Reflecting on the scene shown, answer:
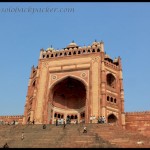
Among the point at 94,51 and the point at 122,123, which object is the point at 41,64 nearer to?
the point at 94,51

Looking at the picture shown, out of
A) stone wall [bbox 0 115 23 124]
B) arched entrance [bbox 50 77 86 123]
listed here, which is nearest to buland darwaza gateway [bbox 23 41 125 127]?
arched entrance [bbox 50 77 86 123]

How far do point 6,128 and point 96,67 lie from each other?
1573 centimetres

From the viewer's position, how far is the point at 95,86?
3566cm

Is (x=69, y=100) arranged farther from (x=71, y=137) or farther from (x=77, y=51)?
(x=71, y=137)

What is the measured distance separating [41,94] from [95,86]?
8.27m

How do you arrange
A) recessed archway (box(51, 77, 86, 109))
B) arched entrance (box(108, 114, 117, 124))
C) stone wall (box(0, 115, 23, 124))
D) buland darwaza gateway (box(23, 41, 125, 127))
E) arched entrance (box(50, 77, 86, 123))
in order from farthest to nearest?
1. stone wall (box(0, 115, 23, 124))
2. recessed archway (box(51, 77, 86, 109))
3. arched entrance (box(50, 77, 86, 123))
4. arched entrance (box(108, 114, 117, 124))
5. buland darwaza gateway (box(23, 41, 125, 127))

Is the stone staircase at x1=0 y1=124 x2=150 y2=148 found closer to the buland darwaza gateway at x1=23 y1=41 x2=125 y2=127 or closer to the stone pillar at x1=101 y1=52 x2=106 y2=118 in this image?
the stone pillar at x1=101 y1=52 x2=106 y2=118

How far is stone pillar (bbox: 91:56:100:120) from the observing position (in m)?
34.2

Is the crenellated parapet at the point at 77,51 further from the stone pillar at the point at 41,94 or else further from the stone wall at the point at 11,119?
the stone wall at the point at 11,119

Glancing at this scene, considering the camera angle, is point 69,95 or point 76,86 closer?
point 76,86

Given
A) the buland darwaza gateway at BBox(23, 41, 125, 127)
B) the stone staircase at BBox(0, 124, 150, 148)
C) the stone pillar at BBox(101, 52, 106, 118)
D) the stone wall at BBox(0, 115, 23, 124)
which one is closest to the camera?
the stone staircase at BBox(0, 124, 150, 148)

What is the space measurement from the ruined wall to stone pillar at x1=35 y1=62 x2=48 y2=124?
12.3 metres

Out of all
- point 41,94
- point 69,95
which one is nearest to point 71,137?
point 41,94

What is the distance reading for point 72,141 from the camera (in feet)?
64.2
